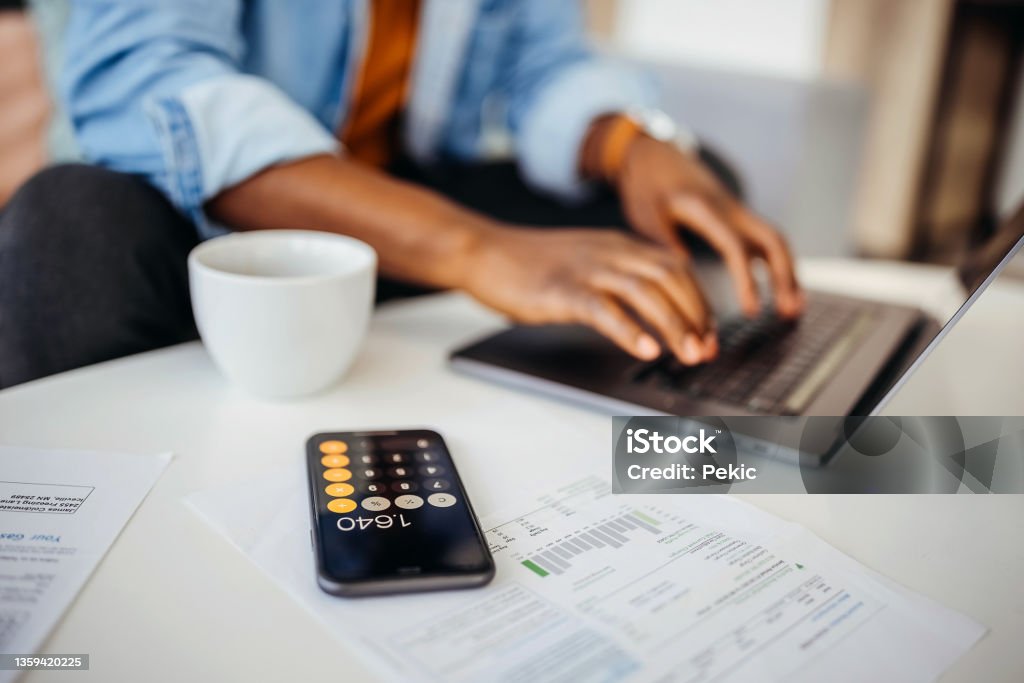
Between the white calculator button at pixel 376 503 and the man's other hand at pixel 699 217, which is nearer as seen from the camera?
the white calculator button at pixel 376 503

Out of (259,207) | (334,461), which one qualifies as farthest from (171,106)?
(334,461)

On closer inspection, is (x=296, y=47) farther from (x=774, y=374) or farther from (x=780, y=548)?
(x=780, y=548)

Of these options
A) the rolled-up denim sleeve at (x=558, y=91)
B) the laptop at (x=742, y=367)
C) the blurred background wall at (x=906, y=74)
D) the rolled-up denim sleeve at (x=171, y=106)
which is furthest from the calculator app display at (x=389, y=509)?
the blurred background wall at (x=906, y=74)

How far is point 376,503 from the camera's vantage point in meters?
0.37

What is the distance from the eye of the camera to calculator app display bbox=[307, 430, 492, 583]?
1.06ft

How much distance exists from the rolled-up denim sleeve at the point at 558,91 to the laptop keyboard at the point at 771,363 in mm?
344

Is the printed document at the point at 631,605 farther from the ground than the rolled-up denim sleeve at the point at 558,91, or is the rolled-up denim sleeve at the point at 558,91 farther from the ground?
the rolled-up denim sleeve at the point at 558,91

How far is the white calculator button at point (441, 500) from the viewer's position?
368mm

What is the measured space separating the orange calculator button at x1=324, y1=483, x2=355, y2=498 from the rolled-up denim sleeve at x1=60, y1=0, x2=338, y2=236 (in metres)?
0.32

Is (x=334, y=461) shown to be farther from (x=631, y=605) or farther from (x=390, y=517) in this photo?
(x=631, y=605)

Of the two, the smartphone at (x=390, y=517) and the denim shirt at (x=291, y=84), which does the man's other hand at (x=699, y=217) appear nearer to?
the denim shirt at (x=291, y=84)

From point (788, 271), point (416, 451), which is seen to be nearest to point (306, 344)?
point (416, 451)

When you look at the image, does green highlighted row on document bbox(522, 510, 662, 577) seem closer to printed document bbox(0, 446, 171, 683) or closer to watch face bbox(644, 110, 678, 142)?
printed document bbox(0, 446, 171, 683)

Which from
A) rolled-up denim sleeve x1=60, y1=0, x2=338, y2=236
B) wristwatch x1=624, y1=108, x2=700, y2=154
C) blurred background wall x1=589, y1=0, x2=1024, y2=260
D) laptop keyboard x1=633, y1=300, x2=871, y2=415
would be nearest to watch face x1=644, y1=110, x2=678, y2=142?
wristwatch x1=624, y1=108, x2=700, y2=154
